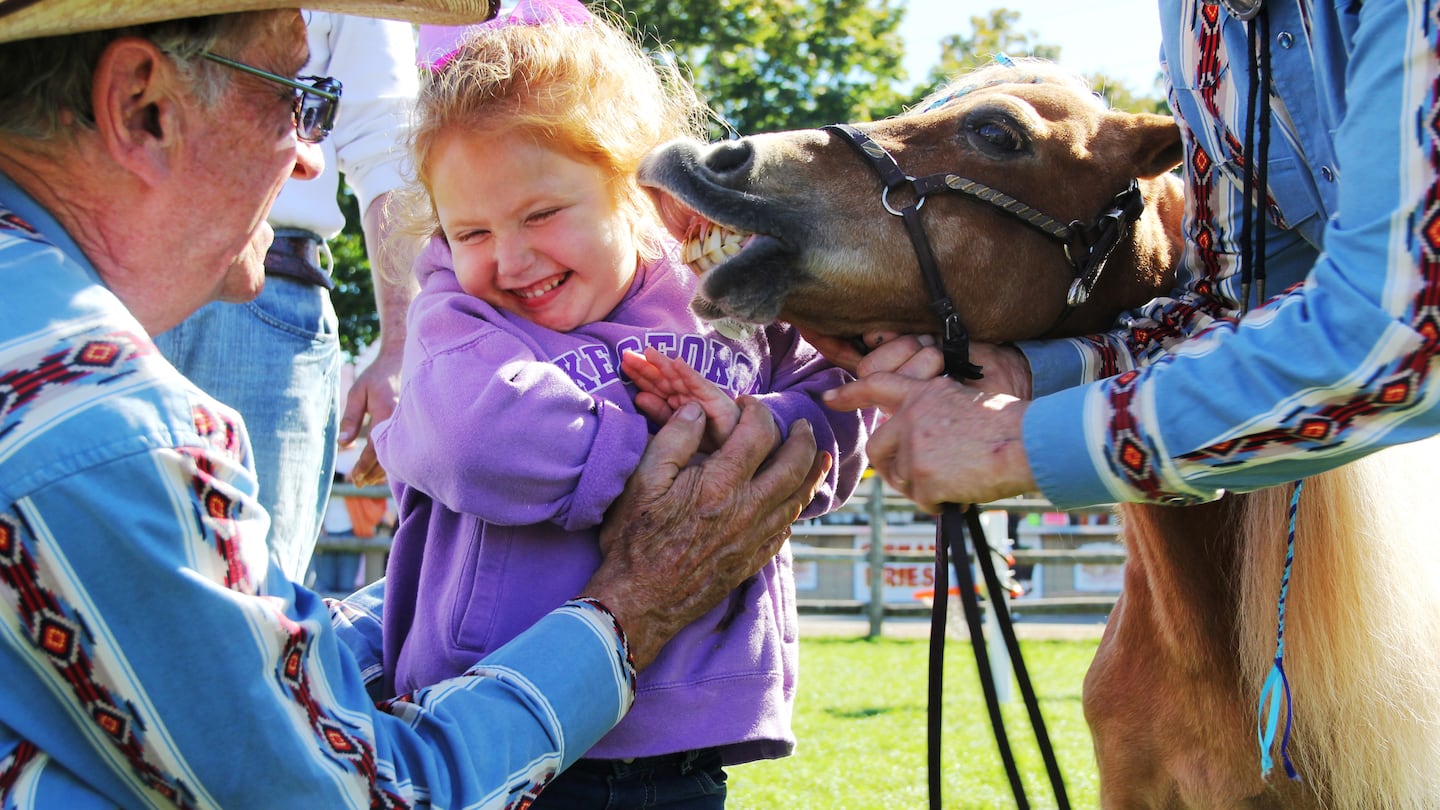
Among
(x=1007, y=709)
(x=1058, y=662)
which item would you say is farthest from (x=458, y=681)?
(x=1058, y=662)

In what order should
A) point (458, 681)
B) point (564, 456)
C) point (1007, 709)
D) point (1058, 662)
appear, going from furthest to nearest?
1. point (1058, 662)
2. point (1007, 709)
3. point (564, 456)
4. point (458, 681)

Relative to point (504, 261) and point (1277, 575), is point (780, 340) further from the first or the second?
point (1277, 575)

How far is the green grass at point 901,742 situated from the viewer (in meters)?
4.85

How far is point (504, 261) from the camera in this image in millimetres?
1959

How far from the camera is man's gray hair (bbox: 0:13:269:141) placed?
1366mm

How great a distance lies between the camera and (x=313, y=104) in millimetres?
1612

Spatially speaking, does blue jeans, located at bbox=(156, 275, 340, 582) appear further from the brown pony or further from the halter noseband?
the halter noseband

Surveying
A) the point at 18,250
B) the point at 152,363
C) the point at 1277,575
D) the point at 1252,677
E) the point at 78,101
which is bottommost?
the point at 1252,677

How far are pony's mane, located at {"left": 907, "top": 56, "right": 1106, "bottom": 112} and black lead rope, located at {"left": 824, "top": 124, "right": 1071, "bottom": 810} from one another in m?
0.32

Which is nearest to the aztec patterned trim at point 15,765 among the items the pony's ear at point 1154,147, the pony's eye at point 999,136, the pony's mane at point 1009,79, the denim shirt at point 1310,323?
the denim shirt at point 1310,323

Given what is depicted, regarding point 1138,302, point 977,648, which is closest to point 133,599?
point 977,648

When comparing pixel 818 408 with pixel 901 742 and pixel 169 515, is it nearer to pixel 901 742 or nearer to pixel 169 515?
pixel 169 515

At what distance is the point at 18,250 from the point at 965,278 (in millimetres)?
1392

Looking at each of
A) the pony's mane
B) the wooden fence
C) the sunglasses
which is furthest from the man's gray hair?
the wooden fence
